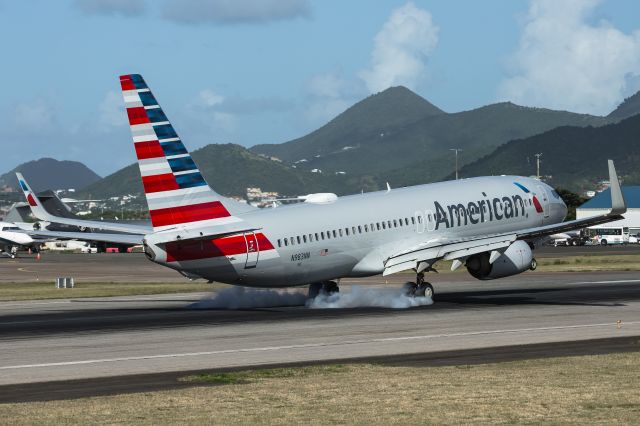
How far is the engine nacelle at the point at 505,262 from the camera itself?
51938 millimetres

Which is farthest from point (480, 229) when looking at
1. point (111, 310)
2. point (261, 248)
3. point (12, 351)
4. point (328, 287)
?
point (12, 351)

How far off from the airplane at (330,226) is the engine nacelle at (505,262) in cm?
5

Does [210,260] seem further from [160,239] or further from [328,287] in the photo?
[328,287]

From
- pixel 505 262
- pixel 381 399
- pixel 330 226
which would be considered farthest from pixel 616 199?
pixel 381 399

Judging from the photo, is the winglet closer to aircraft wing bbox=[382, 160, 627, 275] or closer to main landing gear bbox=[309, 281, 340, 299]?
aircraft wing bbox=[382, 160, 627, 275]

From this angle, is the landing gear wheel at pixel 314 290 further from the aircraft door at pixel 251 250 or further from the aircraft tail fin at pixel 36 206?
the aircraft tail fin at pixel 36 206

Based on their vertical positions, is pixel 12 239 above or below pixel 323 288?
above

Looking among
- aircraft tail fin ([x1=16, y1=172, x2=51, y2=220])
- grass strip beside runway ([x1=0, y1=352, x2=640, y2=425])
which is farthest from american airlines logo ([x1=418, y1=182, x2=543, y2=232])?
grass strip beside runway ([x1=0, y1=352, x2=640, y2=425])

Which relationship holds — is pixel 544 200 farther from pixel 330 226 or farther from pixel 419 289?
pixel 330 226

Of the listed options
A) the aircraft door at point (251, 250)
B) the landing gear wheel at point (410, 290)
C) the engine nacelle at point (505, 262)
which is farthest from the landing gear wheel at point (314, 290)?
the aircraft door at point (251, 250)

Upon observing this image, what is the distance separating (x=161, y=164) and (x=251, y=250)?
5.58 meters

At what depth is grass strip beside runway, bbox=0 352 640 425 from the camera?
21.8 metres

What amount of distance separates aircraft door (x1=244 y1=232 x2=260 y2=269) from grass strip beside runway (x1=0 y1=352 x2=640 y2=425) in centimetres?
1652

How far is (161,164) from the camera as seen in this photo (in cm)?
4269
